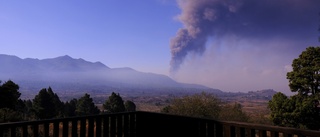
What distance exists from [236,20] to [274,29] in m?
6.01

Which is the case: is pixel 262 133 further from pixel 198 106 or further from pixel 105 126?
pixel 198 106

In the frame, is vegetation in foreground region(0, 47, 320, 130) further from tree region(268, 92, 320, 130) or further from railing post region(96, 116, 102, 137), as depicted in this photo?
railing post region(96, 116, 102, 137)

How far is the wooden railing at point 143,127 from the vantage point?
10.3 ft

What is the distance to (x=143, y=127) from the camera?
5031 millimetres

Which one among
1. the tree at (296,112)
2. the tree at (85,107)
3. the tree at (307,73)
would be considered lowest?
the tree at (85,107)

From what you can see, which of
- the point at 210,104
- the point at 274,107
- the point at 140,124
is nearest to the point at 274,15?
the point at 274,107

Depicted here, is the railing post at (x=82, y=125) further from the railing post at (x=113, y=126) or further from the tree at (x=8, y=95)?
the tree at (x=8, y=95)

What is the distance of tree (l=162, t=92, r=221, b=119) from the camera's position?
15844 mm

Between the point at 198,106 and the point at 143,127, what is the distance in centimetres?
1115

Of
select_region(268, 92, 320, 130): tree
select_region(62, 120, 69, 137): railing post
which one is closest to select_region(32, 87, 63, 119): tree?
select_region(268, 92, 320, 130): tree

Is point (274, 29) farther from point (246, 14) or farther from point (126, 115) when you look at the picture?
point (126, 115)

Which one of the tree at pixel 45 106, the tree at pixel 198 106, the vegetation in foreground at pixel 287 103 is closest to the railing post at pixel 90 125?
the tree at pixel 198 106

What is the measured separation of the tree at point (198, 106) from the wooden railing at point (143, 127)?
1084cm

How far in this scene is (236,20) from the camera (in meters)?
46.6
